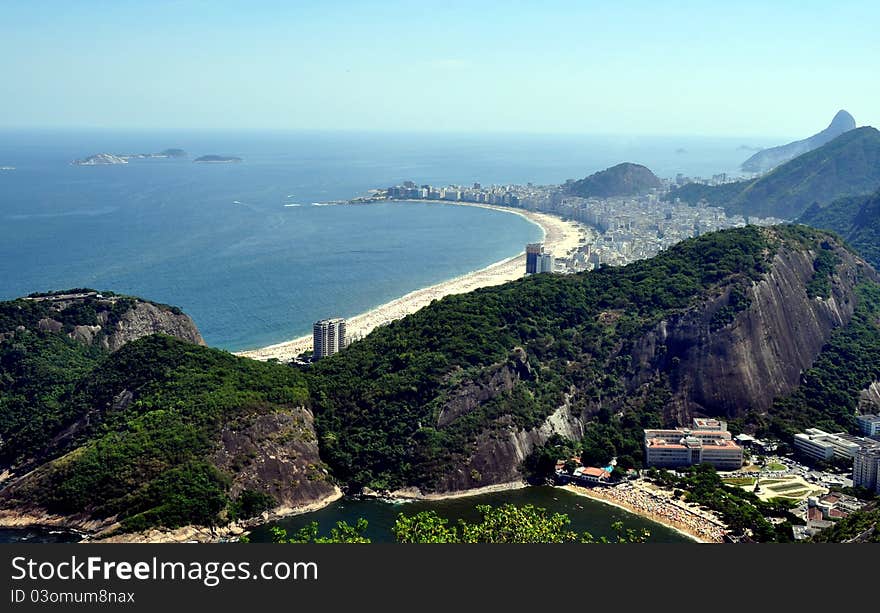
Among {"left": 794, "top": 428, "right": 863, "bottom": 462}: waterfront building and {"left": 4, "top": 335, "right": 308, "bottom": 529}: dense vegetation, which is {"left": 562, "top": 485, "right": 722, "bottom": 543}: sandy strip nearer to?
{"left": 794, "top": 428, "right": 863, "bottom": 462}: waterfront building

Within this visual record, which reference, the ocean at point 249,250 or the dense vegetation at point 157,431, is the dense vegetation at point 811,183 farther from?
the dense vegetation at point 157,431

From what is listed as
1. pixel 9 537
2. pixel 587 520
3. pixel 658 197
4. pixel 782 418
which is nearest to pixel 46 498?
pixel 9 537

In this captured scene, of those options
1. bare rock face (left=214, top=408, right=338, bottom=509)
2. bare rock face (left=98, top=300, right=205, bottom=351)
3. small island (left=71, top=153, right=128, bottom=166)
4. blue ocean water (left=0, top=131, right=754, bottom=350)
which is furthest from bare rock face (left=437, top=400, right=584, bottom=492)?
small island (left=71, top=153, right=128, bottom=166)

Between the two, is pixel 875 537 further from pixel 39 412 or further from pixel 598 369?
pixel 39 412

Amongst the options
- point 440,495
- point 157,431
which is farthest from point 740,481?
point 157,431

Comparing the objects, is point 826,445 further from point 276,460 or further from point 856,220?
point 856,220

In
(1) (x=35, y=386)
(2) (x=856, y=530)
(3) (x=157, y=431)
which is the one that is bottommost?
(1) (x=35, y=386)

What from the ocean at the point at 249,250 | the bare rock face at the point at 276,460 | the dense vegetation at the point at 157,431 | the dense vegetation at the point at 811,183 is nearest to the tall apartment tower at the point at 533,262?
the ocean at the point at 249,250
